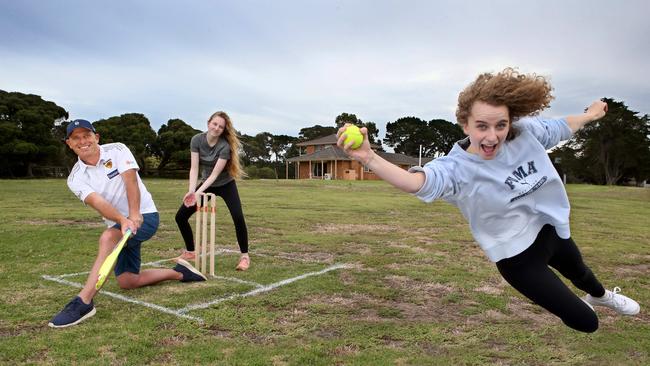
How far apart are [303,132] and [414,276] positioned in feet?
257

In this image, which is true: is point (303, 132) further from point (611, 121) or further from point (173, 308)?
point (173, 308)

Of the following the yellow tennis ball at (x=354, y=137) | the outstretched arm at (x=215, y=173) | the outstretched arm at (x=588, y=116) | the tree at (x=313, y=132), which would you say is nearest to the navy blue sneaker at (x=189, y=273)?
the outstretched arm at (x=215, y=173)

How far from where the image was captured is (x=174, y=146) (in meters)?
47.3

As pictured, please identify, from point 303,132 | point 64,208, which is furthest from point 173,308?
point 303,132

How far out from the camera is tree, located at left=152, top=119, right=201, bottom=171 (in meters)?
47.0

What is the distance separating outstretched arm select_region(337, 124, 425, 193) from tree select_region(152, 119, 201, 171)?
4524cm

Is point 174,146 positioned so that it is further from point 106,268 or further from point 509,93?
point 509,93

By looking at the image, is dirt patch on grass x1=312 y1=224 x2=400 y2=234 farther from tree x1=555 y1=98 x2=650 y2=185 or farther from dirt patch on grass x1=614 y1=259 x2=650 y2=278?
tree x1=555 y1=98 x2=650 y2=185

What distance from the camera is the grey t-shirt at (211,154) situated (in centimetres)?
609

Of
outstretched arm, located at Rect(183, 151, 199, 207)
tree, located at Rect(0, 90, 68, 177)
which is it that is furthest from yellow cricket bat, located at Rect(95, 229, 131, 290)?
tree, located at Rect(0, 90, 68, 177)

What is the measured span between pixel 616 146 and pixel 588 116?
2231 inches

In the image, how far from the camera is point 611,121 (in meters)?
51.9

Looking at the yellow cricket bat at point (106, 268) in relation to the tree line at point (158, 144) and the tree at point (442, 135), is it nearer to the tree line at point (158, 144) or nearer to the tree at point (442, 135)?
the tree line at point (158, 144)

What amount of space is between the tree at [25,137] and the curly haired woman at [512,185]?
42224mm
